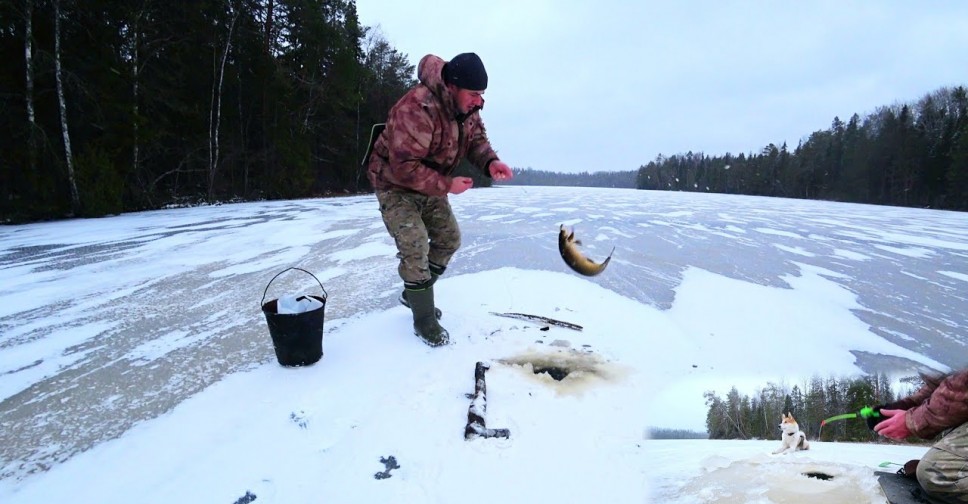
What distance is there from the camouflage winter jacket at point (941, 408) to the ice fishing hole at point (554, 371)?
1.37 meters

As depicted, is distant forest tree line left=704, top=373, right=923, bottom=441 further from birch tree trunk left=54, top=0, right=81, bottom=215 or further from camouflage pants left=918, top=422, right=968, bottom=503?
birch tree trunk left=54, top=0, right=81, bottom=215

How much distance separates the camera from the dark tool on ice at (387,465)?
159 cm

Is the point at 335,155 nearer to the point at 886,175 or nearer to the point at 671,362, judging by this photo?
the point at 671,362

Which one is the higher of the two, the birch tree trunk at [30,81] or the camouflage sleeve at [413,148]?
the birch tree trunk at [30,81]

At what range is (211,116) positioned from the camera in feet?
49.8

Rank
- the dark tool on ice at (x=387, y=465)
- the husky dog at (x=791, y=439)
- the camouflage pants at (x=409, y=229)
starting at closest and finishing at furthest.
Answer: the dark tool on ice at (x=387, y=465), the husky dog at (x=791, y=439), the camouflage pants at (x=409, y=229)

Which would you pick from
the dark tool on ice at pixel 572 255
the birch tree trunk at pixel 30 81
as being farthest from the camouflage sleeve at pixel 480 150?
the birch tree trunk at pixel 30 81

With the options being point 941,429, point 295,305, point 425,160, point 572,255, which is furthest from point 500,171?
point 941,429

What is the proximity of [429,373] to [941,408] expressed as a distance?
2.02 metres

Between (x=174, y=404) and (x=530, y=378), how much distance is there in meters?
1.72

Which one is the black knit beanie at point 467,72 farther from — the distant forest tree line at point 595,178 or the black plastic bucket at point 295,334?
the distant forest tree line at point 595,178

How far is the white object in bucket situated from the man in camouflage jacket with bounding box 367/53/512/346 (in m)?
0.56

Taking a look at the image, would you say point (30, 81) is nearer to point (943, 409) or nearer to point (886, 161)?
point (943, 409)

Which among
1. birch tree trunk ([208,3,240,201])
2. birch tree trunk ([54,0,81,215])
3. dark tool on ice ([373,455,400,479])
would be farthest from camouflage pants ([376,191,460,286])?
birch tree trunk ([208,3,240,201])
